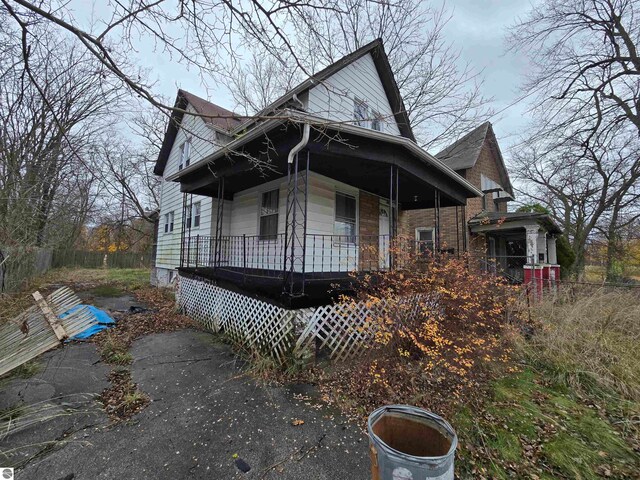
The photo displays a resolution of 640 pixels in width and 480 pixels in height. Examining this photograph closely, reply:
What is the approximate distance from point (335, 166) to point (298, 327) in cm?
377

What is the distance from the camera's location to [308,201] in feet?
22.2

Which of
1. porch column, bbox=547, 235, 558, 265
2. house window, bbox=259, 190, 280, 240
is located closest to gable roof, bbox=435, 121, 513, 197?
porch column, bbox=547, 235, 558, 265

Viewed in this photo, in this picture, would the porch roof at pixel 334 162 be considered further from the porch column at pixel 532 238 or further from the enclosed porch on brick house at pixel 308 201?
the porch column at pixel 532 238

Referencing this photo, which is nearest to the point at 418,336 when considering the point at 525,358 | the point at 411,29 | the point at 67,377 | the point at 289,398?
the point at 289,398

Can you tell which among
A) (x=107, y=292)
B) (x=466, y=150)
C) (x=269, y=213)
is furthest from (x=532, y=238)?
(x=107, y=292)

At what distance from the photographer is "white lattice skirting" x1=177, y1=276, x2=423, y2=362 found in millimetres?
4129

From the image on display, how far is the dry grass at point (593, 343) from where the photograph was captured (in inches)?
138

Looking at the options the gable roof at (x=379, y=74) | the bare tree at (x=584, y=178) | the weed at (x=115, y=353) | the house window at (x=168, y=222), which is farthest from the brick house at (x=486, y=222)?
the house window at (x=168, y=222)

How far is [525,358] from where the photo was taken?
4.41m

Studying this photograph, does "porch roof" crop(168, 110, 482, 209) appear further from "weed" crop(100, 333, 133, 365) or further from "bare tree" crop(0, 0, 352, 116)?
"weed" crop(100, 333, 133, 365)

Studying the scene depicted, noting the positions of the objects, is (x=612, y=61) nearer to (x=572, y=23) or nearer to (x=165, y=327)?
(x=572, y=23)

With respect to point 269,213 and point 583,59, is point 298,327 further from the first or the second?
point 583,59

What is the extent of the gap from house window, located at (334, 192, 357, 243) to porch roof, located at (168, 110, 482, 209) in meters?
0.50

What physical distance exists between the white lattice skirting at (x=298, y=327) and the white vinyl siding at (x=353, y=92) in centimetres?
511
